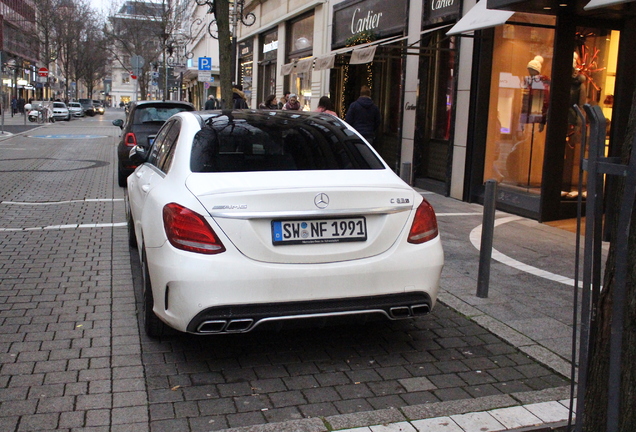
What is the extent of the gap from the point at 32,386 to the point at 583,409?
284 cm

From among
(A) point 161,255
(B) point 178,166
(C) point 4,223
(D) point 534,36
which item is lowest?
(C) point 4,223

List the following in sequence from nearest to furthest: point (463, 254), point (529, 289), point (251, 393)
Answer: point (251, 393), point (529, 289), point (463, 254)

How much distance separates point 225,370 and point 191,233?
0.87 m

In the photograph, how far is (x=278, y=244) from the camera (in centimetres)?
391

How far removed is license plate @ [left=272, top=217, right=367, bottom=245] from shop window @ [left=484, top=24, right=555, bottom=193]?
6703mm

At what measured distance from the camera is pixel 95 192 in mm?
12312

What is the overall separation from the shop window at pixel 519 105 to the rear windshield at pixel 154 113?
237 inches

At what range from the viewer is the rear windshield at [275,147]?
444 cm

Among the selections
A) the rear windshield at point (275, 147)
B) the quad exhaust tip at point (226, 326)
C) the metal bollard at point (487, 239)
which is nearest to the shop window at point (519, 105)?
the metal bollard at point (487, 239)

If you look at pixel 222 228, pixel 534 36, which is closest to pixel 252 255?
pixel 222 228

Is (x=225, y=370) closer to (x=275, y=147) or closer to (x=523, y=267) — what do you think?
(x=275, y=147)

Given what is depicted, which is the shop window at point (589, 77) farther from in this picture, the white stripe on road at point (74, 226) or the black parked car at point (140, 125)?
the black parked car at point (140, 125)

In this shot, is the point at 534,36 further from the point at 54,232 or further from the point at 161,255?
the point at 161,255

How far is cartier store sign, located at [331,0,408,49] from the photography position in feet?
47.3
